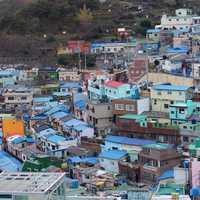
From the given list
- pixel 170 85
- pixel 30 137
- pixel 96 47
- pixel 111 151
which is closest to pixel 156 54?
pixel 96 47

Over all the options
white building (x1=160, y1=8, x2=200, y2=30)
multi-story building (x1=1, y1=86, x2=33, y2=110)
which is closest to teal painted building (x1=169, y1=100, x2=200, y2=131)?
multi-story building (x1=1, y1=86, x2=33, y2=110)

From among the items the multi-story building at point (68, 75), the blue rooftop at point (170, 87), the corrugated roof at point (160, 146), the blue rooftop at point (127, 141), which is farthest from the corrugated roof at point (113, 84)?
the multi-story building at point (68, 75)

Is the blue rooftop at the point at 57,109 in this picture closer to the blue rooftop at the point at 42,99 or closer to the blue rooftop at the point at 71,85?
the blue rooftop at the point at 42,99

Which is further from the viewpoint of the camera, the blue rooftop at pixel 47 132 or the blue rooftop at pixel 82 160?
the blue rooftop at pixel 47 132

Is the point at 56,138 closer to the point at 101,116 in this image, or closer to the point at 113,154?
the point at 101,116

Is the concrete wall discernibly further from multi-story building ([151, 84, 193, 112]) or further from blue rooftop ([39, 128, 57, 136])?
blue rooftop ([39, 128, 57, 136])

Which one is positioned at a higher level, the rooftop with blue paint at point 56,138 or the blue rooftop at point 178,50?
the blue rooftop at point 178,50

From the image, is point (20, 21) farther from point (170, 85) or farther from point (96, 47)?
point (170, 85)

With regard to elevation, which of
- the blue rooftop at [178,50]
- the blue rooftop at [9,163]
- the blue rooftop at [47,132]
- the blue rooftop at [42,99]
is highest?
the blue rooftop at [178,50]

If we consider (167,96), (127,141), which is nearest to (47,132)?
(127,141)
